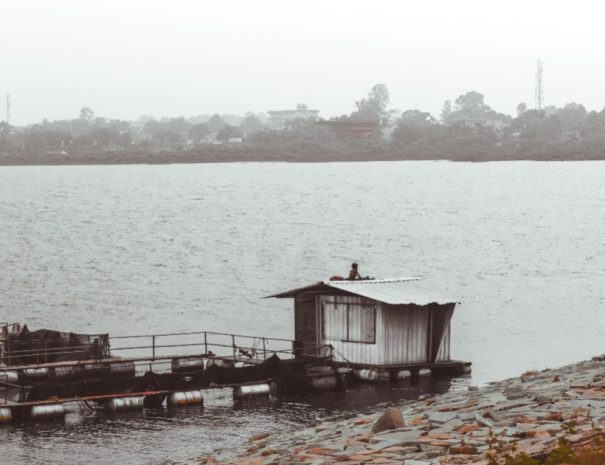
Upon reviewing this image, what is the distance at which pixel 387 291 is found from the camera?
40.6 meters

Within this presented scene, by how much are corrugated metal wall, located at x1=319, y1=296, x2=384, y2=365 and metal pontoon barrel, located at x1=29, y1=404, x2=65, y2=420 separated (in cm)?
999

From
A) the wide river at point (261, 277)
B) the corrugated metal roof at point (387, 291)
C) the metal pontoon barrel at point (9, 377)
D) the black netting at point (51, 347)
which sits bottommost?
the wide river at point (261, 277)

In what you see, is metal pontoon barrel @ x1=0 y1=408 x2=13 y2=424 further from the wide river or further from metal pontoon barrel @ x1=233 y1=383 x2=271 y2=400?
metal pontoon barrel @ x1=233 y1=383 x2=271 y2=400

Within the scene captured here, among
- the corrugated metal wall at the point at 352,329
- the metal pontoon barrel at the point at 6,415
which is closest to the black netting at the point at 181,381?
the metal pontoon barrel at the point at 6,415

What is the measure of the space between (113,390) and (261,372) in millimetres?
4997

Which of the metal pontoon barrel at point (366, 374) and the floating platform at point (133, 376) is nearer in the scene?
the floating platform at point (133, 376)

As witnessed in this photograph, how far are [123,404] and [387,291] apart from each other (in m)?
9.96

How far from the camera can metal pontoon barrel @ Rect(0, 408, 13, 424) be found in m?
34.2

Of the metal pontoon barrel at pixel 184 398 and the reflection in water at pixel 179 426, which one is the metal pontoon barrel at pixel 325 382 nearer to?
the reflection in water at pixel 179 426

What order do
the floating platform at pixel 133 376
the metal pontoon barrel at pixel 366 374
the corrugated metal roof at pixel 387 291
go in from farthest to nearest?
1. the metal pontoon barrel at pixel 366 374
2. the corrugated metal roof at pixel 387 291
3. the floating platform at pixel 133 376

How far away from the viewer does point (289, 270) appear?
90188 mm

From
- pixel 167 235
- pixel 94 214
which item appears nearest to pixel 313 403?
pixel 167 235

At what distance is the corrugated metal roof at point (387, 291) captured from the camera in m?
39.4

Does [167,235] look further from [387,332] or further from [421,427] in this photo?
[421,427]
